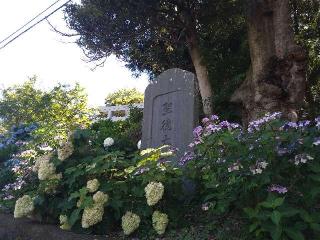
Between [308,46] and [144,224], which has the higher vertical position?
[308,46]

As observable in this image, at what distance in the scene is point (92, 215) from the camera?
186 inches

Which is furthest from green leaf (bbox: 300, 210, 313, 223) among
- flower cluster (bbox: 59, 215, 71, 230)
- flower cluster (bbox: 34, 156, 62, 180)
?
flower cluster (bbox: 34, 156, 62, 180)

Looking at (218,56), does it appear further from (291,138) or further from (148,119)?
(291,138)

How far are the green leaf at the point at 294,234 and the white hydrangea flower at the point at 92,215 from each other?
206 cm

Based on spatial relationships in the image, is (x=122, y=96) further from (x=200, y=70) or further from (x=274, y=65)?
(x=274, y=65)

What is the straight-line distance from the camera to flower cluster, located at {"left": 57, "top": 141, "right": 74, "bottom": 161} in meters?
5.59

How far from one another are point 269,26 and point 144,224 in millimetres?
6353

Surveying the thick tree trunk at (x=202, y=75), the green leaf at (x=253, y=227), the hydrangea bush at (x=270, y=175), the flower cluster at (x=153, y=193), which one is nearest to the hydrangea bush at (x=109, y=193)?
the flower cluster at (x=153, y=193)

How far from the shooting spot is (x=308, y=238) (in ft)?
11.9

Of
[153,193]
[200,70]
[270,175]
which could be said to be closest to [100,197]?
[153,193]

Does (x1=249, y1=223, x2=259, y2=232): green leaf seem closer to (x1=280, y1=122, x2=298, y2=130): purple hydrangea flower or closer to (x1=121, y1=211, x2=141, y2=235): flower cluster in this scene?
(x1=280, y1=122, x2=298, y2=130): purple hydrangea flower

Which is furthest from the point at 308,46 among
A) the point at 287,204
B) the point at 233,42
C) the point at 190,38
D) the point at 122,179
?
the point at 287,204

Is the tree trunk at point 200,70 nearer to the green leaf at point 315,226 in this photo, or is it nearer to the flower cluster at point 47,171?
the flower cluster at point 47,171

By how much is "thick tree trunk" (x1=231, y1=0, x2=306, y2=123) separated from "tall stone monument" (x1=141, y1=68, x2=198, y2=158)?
2.39 m
